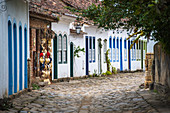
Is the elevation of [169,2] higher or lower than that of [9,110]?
higher

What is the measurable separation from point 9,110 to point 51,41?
1078 cm

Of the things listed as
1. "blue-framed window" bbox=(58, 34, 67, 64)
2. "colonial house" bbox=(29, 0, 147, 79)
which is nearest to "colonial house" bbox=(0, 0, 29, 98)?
"colonial house" bbox=(29, 0, 147, 79)

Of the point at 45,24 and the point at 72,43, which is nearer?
the point at 45,24

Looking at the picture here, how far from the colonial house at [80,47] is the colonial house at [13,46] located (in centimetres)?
354

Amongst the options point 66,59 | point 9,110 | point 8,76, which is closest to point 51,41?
point 66,59

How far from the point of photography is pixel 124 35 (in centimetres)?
3281

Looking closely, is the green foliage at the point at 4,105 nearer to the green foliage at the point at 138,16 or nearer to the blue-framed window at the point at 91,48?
the green foliage at the point at 138,16

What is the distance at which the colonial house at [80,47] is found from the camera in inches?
806

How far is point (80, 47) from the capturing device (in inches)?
951

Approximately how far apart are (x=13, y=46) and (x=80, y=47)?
40.1 feet

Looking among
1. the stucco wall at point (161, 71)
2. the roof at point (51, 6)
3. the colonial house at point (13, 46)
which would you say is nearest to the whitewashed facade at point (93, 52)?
the roof at point (51, 6)

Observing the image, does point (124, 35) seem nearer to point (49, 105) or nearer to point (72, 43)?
point (72, 43)

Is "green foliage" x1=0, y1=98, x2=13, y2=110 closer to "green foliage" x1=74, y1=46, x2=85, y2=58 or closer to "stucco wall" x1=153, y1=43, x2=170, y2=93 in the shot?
"stucco wall" x1=153, y1=43, x2=170, y2=93

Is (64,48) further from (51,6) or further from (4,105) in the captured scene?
(4,105)
